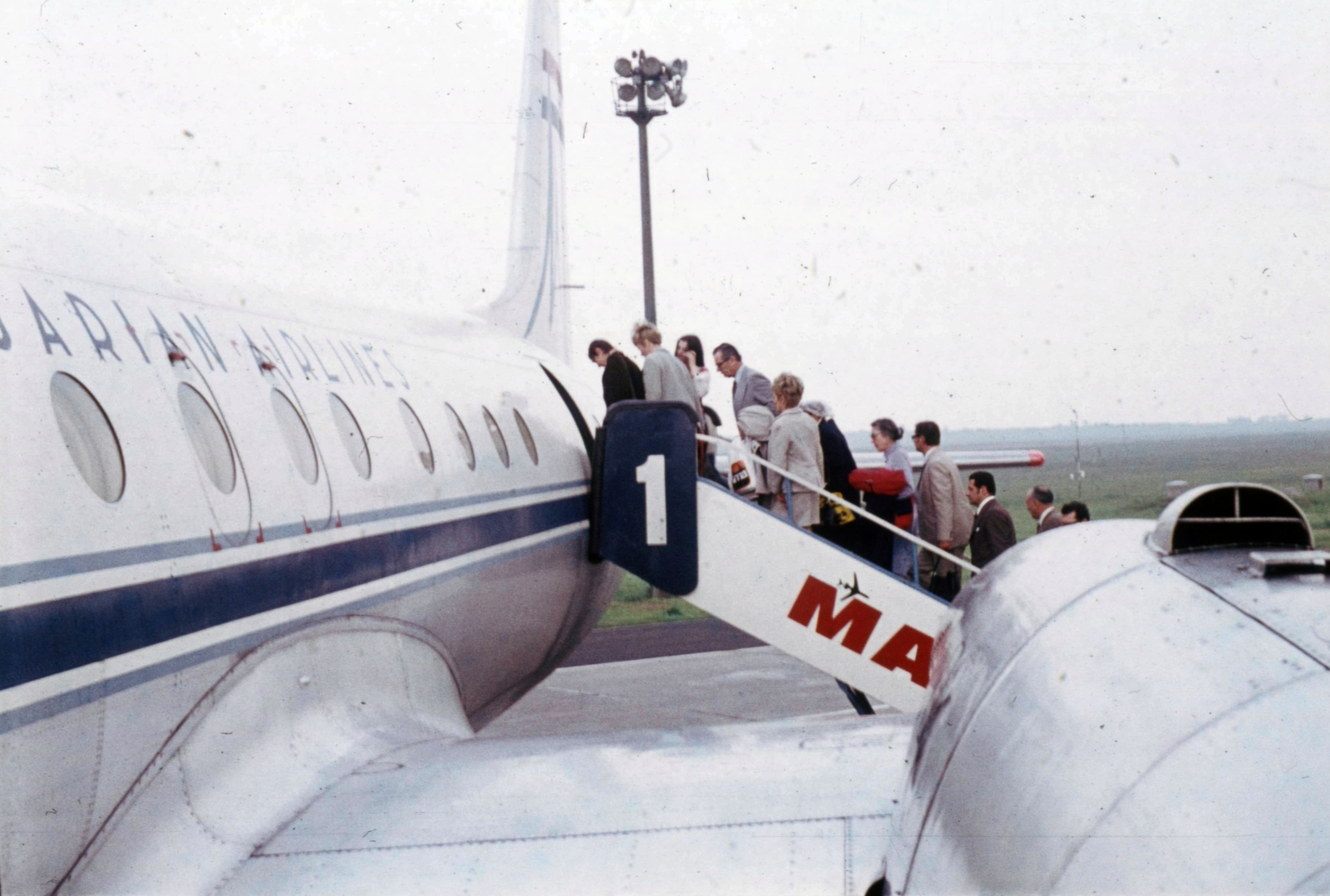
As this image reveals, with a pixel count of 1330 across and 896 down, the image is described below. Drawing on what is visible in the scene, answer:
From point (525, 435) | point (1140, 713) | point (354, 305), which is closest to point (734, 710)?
point (525, 435)

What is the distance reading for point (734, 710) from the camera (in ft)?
41.6

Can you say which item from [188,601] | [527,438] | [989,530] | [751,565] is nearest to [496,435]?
[527,438]

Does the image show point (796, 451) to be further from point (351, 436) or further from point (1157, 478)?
point (1157, 478)

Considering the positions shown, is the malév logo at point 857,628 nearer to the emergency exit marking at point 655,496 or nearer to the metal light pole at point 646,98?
the emergency exit marking at point 655,496

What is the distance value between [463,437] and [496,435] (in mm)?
665

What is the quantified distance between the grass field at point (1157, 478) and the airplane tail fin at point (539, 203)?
3.87 m

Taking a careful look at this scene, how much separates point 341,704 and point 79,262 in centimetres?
194

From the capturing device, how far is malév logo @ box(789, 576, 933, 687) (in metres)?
7.45

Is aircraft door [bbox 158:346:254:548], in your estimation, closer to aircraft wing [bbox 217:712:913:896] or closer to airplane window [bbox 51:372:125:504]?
airplane window [bbox 51:372:125:504]

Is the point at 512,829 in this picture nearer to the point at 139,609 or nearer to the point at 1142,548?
the point at 139,609

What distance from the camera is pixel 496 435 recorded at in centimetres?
798

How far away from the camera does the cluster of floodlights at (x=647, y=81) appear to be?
18750 mm

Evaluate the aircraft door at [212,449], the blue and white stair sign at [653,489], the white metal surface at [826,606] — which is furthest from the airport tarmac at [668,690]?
the aircraft door at [212,449]

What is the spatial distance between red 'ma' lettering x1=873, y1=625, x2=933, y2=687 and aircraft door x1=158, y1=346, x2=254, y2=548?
4.12 meters
